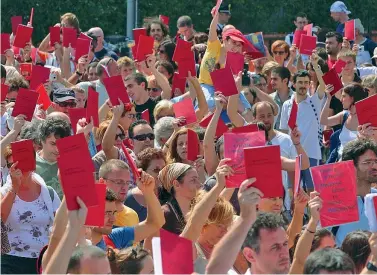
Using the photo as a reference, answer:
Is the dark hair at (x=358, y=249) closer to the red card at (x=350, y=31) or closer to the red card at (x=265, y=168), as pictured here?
the red card at (x=265, y=168)

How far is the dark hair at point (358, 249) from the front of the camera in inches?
272

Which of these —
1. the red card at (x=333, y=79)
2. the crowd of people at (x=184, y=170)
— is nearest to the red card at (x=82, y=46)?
the crowd of people at (x=184, y=170)

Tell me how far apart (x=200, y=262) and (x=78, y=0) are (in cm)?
1496

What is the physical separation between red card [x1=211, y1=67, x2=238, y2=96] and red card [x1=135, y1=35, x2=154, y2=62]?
2713 millimetres

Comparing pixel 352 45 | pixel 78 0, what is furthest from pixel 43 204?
pixel 78 0

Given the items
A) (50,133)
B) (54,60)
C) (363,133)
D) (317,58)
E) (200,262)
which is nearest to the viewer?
(200,262)

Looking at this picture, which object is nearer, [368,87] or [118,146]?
[118,146]

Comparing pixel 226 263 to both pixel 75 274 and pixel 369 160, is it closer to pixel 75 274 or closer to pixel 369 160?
pixel 75 274

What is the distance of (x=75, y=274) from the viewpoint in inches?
237

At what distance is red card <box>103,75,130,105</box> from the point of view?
35.7ft

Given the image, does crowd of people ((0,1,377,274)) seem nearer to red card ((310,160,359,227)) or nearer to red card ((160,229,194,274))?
red card ((310,160,359,227))

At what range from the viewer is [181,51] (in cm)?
1253

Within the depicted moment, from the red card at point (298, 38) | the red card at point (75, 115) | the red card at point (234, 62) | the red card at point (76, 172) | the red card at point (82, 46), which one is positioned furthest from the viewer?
the red card at point (298, 38)

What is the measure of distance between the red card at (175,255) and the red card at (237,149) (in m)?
2.03
